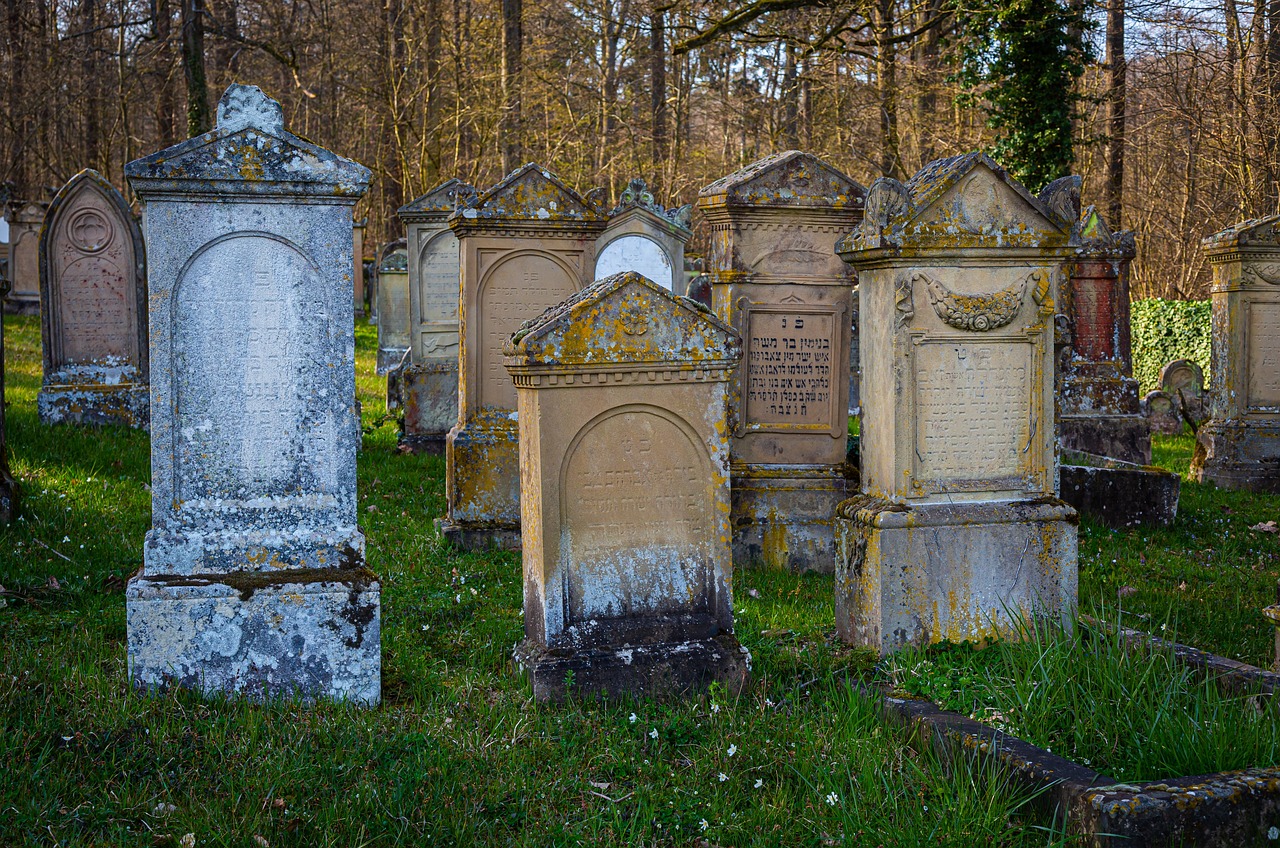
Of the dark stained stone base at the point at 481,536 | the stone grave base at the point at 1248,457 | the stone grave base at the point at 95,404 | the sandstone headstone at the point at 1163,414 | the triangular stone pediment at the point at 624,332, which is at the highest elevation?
the triangular stone pediment at the point at 624,332

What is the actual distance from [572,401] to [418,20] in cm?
1913

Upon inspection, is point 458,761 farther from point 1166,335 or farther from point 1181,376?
point 1166,335

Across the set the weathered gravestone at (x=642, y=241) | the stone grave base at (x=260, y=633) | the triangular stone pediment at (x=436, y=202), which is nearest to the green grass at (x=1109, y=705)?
the stone grave base at (x=260, y=633)

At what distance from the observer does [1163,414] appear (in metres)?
13.9

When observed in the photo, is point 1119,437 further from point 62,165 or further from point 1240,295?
point 62,165

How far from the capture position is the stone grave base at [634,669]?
4.55 m

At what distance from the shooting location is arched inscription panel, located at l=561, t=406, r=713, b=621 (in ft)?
15.5

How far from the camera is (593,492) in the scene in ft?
15.5

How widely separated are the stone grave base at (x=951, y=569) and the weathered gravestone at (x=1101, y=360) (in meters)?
6.10

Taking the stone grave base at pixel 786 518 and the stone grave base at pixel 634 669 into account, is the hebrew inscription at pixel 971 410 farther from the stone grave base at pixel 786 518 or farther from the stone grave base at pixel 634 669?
the stone grave base at pixel 786 518

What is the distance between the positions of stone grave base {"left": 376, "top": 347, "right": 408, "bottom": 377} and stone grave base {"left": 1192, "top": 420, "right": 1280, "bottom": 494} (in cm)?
1088

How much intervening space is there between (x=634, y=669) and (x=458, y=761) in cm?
102

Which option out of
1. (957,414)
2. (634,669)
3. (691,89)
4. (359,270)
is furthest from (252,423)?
(359,270)

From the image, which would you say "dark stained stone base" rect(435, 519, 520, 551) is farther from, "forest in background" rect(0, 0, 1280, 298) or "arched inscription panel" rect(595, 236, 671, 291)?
"forest in background" rect(0, 0, 1280, 298)
